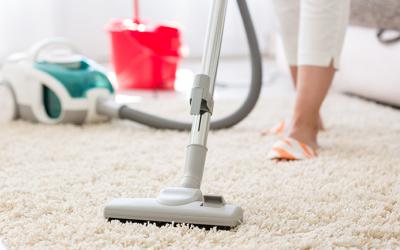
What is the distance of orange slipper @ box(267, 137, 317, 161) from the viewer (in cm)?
124

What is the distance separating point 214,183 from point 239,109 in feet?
1.42

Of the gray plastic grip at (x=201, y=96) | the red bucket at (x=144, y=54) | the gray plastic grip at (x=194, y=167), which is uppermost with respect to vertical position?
the gray plastic grip at (x=201, y=96)

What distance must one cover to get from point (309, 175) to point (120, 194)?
347 millimetres

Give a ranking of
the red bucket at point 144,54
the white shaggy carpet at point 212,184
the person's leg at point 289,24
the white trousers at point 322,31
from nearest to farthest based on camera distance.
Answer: the white shaggy carpet at point 212,184
the white trousers at point 322,31
the person's leg at point 289,24
the red bucket at point 144,54

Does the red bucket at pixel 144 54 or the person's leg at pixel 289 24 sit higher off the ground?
the person's leg at pixel 289 24

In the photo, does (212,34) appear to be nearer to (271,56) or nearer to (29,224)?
(29,224)

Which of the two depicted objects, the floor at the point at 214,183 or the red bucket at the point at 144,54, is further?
the red bucket at the point at 144,54

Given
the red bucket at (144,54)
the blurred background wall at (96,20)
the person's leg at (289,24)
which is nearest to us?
the person's leg at (289,24)

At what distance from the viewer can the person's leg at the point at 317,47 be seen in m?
1.22

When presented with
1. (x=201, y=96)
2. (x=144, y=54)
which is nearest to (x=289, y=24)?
(x=201, y=96)

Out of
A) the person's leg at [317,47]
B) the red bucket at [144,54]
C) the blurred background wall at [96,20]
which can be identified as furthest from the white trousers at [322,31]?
the blurred background wall at [96,20]

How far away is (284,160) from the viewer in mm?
1242

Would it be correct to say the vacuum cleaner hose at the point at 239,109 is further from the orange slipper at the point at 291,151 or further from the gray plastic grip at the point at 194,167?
the gray plastic grip at the point at 194,167

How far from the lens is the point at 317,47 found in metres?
1.23
